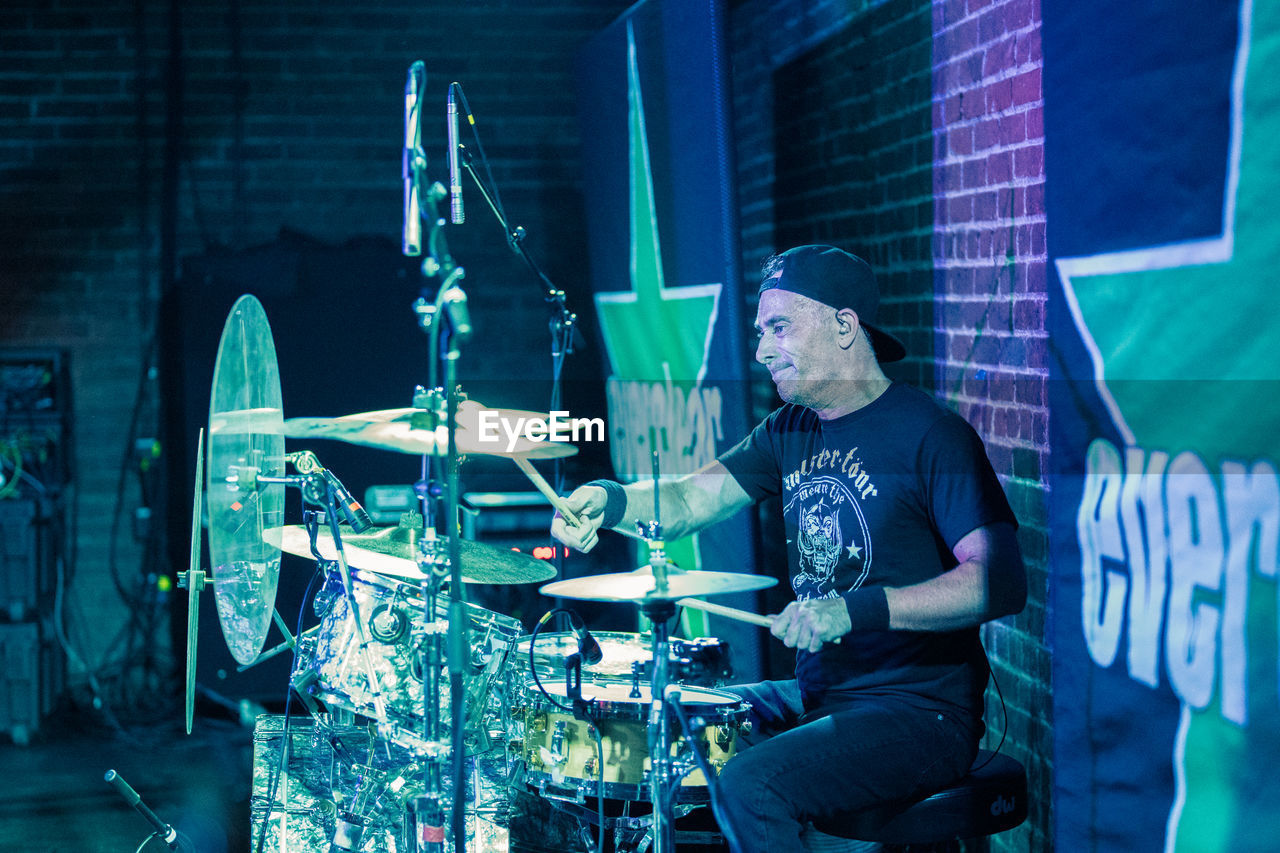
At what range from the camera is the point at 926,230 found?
3.20 meters

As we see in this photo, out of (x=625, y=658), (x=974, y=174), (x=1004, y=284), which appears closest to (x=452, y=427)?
(x=625, y=658)

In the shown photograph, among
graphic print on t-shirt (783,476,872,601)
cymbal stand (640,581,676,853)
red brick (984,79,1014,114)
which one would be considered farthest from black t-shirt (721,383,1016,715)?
red brick (984,79,1014,114)

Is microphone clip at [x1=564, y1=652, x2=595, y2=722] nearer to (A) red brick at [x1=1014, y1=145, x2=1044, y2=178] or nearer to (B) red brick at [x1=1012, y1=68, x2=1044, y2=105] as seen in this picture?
(A) red brick at [x1=1014, y1=145, x2=1044, y2=178]

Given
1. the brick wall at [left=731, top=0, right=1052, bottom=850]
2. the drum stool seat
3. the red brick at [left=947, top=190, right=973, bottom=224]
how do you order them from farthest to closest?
the red brick at [left=947, top=190, right=973, bottom=224]
the brick wall at [left=731, top=0, right=1052, bottom=850]
the drum stool seat

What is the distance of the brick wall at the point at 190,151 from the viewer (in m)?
4.90

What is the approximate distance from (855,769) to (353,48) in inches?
150

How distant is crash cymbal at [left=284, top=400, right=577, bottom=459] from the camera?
7.29 ft

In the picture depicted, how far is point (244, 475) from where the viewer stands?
2.53 m

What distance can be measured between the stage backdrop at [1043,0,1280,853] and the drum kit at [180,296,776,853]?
60 centimetres

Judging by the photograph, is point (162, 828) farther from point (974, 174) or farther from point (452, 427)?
point (974, 174)

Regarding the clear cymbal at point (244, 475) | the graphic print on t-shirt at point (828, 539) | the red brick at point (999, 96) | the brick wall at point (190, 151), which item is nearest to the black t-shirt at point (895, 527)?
the graphic print on t-shirt at point (828, 539)

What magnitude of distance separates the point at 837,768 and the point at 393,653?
36.7 inches

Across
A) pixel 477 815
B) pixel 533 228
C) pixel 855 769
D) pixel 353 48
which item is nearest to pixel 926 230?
pixel 855 769

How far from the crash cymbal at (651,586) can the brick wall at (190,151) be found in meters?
2.97
